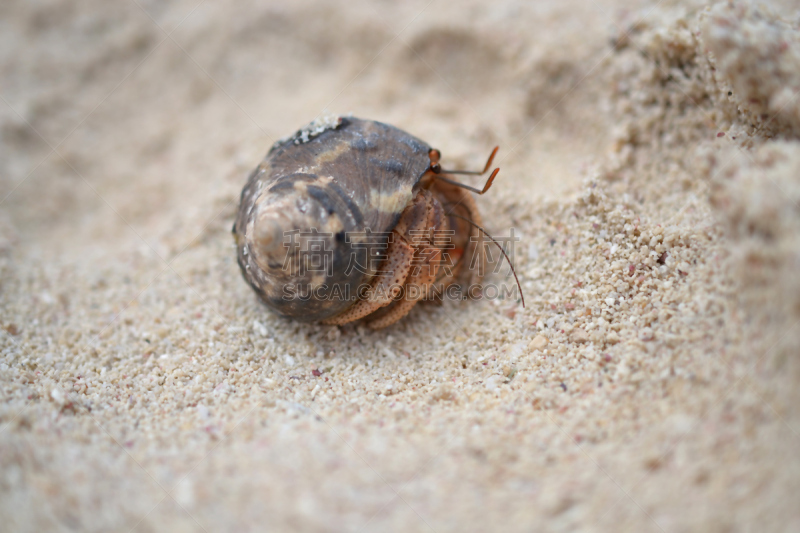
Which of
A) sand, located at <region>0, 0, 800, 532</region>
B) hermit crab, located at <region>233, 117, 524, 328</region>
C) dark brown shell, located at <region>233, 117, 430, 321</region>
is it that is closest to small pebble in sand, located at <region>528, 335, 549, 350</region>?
sand, located at <region>0, 0, 800, 532</region>

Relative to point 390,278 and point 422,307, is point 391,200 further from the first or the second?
point 422,307

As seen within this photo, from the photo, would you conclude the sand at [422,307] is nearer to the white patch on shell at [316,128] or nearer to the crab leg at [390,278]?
the crab leg at [390,278]

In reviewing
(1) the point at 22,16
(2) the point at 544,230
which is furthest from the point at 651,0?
(1) the point at 22,16

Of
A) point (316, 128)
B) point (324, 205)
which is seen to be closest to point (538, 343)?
point (324, 205)

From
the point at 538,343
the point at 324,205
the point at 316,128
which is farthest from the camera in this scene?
the point at 316,128

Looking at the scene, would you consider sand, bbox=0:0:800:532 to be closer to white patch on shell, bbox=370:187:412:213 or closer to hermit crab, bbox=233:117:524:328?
hermit crab, bbox=233:117:524:328

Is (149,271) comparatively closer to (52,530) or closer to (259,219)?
(259,219)

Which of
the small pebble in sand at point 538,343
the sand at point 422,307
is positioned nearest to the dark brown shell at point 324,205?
the sand at point 422,307
